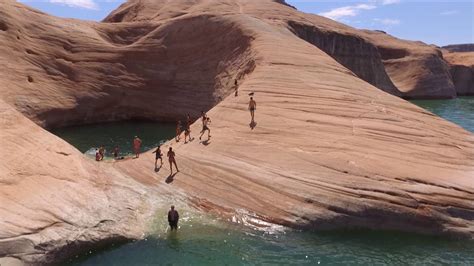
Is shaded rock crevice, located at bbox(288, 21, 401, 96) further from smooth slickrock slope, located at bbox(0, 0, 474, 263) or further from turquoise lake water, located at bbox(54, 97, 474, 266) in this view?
turquoise lake water, located at bbox(54, 97, 474, 266)

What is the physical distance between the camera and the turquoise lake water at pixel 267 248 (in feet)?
50.6

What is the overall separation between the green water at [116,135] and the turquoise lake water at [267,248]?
48.9 feet

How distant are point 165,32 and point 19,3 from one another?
1199 centimetres

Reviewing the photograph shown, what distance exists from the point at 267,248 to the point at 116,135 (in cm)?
2409

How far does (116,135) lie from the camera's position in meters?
38.0

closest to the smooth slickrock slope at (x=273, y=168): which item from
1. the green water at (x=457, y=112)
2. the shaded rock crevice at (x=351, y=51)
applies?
the shaded rock crevice at (x=351, y=51)

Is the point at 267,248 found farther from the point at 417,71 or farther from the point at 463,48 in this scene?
the point at 463,48

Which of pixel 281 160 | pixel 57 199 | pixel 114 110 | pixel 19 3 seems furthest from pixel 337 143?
pixel 19 3

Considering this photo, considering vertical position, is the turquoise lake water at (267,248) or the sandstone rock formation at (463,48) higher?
the sandstone rock formation at (463,48)

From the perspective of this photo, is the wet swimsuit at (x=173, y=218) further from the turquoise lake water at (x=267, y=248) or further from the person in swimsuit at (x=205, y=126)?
the person in swimsuit at (x=205, y=126)

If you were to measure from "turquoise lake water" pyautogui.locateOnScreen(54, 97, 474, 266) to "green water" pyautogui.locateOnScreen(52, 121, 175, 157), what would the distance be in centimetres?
1492

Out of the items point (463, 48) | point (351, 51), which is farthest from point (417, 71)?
point (463, 48)

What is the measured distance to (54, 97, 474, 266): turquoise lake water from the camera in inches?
607

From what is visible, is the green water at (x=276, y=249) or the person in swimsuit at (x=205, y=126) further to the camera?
the person in swimsuit at (x=205, y=126)
